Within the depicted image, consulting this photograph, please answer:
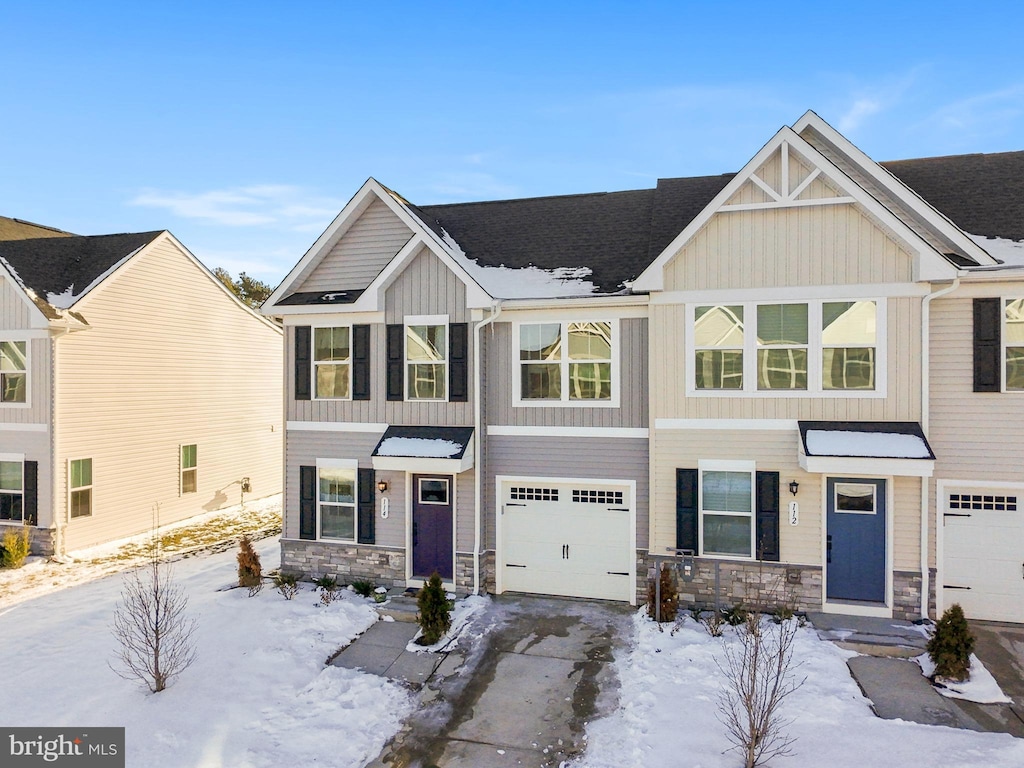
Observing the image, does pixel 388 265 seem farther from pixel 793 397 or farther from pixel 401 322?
pixel 793 397

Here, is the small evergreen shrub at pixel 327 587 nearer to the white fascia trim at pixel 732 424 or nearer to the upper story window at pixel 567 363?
the upper story window at pixel 567 363

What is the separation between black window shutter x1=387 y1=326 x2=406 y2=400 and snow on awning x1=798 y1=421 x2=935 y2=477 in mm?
7554

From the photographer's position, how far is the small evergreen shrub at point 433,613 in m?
8.84

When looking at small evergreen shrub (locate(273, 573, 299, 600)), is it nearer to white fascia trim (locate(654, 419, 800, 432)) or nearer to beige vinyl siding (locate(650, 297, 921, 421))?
white fascia trim (locate(654, 419, 800, 432))

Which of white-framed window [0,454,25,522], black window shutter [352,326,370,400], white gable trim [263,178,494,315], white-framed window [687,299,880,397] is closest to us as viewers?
white-framed window [687,299,880,397]

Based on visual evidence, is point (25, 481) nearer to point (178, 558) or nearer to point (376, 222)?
point (178, 558)

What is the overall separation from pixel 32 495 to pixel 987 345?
21083 millimetres

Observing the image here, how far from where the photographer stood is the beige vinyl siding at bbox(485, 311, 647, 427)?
34.1 ft

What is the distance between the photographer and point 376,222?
11.9 meters

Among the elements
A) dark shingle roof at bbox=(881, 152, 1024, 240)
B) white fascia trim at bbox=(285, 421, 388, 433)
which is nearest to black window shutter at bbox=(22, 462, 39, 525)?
white fascia trim at bbox=(285, 421, 388, 433)

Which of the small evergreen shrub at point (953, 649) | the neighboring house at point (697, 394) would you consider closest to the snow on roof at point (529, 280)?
the neighboring house at point (697, 394)

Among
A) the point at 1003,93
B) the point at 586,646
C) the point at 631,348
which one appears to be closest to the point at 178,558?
the point at 586,646

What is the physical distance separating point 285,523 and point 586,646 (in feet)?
23.3

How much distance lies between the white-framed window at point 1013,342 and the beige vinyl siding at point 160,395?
20364mm
